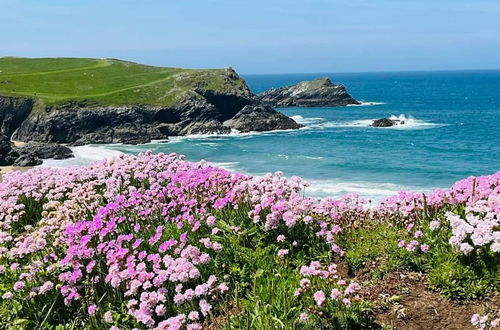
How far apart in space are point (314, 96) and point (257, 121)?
151 ft

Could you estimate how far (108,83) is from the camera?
91.9m

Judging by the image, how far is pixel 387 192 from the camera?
104 feet

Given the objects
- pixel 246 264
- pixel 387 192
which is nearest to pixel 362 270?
pixel 246 264

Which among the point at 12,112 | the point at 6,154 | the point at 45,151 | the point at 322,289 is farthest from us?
the point at 12,112

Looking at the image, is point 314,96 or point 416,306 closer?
point 416,306

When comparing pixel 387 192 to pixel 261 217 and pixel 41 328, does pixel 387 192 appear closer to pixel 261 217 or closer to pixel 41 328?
pixel 261 217

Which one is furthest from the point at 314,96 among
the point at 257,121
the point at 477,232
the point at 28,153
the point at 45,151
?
the point at 477,232

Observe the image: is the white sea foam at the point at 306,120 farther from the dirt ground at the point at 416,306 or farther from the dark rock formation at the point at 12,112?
the dirt ground at the point at 416,306

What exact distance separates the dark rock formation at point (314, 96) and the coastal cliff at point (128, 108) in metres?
29.7

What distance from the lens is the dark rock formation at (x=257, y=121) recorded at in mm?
75562

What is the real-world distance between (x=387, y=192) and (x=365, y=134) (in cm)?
3535

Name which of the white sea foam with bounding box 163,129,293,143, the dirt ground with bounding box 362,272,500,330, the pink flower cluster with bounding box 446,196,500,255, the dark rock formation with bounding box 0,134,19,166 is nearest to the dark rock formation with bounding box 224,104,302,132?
the white sea foam with bounding box 163,129,293,143

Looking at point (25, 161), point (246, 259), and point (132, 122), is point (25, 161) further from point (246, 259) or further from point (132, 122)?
point (246, 259)

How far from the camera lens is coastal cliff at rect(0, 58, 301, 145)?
2621 inches
